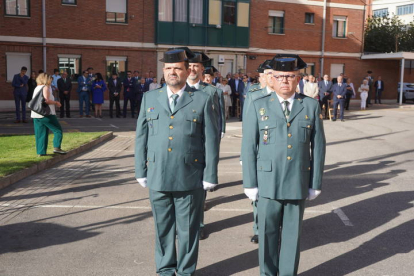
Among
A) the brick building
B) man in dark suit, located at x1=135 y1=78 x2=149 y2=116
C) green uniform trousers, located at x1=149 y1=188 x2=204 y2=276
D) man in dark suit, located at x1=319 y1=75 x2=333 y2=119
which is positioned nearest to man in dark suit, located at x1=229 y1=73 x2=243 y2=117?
man in dark suit, located at x1=319 y1=75 x2=333 y2=119

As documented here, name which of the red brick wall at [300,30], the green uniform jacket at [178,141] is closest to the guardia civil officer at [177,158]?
the green uniform jacket at [178,141]

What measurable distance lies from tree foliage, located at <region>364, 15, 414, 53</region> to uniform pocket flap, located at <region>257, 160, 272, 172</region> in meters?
40.0

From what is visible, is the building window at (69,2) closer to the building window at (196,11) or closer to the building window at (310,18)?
the building window at (196,11)

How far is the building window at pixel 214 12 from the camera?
3059 centimetres

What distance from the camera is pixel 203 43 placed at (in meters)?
30.5

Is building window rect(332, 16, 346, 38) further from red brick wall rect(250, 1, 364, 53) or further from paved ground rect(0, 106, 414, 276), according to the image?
paved ground rect(0, 106, 414, 276)

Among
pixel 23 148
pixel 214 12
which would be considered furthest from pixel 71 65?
pixel 23 148

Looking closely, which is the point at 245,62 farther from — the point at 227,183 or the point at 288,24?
the point at 227,183

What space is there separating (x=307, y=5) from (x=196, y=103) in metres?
31.3

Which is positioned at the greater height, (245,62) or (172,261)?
(245,62)

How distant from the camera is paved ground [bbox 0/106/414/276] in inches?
200

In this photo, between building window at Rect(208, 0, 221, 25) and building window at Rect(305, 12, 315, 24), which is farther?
building window at Rect(305, 12, 315, 24)

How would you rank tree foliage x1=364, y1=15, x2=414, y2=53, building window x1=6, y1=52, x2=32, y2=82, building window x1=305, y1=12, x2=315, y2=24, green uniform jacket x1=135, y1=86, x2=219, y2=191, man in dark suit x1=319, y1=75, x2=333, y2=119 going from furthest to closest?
tree foliage x1=364, y1=15, x2=414, y2=53
building window x1=305, y1=12, x2=315, y2=24
building window x1=6, y1=52, x2=32, y2=82
man in dark suit x1=319, y1=75, x2=333, y2=119
green uniform jacket x1=135, y1=86, x2=219, y2=191

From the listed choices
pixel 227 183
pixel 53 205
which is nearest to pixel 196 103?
pixel 53 205
